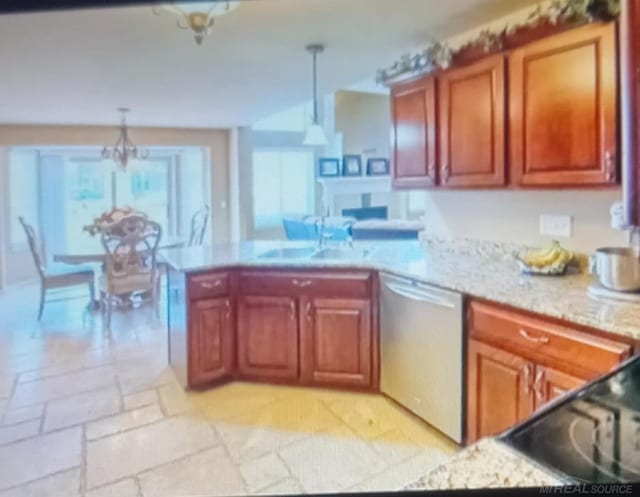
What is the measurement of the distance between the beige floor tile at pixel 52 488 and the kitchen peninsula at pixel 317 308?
1021 mm

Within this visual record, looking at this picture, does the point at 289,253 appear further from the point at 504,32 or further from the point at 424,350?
the point at 504,32

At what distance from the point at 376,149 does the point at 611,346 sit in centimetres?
970

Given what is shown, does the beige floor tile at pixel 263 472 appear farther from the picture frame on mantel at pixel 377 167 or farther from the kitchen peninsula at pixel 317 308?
the picture frame on mantel at pixel 377 167

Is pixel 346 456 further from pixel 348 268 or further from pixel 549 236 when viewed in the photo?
pixel 549 236

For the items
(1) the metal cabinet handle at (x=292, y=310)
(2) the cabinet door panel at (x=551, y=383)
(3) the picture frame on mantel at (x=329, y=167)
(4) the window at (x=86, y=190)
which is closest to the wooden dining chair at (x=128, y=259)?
(1) the metal cabinet handle at (x=292, y=310)

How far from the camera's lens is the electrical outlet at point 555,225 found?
283cm

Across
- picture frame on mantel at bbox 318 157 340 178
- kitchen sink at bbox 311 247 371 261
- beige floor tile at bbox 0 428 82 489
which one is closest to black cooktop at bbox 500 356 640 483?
kitchen sink at bbox 311 247 371 261

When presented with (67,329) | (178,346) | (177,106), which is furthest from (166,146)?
(178,346)

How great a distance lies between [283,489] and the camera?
7.66ft

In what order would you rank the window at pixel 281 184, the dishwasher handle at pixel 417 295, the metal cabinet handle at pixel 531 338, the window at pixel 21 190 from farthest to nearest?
1. the window at pixel 281 184
2. the window at pixel 21 190
3. the dishwasher handle at pixel 417 295
4. the metal cabinet handle at pixel 531 338

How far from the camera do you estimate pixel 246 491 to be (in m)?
2.34

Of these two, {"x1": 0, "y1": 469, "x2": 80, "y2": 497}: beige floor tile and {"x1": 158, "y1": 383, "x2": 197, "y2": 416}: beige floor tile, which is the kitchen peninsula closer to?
{"x1": 158, "y1": 383, "x2": 197, "y2": 416}: beige floor tile

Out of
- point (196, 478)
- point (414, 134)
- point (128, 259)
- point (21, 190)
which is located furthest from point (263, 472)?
point (21, 190)

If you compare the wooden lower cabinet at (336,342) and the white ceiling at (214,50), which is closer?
the white ceiling at (214,50)
